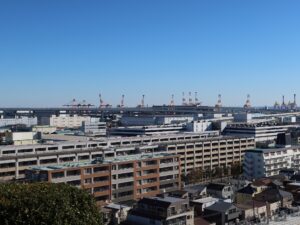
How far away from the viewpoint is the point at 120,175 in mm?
22453

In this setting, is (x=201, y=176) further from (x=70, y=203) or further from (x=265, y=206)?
(x=70, y=203)

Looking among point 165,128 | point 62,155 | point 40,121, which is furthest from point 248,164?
point 40,121

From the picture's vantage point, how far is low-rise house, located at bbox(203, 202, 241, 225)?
671 inches

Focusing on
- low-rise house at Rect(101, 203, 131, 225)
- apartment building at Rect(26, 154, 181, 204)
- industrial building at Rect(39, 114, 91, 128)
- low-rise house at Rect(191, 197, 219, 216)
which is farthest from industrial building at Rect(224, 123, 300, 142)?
industrial building at Rect(39, 114, 91, 128)

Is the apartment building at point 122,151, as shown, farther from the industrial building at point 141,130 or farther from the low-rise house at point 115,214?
the industrial building at point 141,130

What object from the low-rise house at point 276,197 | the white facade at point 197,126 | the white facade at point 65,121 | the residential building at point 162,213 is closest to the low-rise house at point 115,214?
the residential building at point 162,213

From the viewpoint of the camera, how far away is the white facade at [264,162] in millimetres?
29781

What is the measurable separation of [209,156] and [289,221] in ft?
58.8

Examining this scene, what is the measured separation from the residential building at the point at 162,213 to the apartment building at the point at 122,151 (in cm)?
858

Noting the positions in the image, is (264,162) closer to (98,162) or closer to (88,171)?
(98,162)

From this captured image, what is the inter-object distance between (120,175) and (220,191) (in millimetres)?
4937

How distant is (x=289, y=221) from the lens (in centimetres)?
1705

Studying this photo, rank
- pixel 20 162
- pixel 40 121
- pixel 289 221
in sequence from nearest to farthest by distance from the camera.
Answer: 1. pixel 289 221
2. pixel 20 162
3. pixel 40 121

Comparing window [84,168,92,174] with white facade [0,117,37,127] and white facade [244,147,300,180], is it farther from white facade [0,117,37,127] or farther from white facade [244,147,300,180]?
white facade [0,117,37,127]
